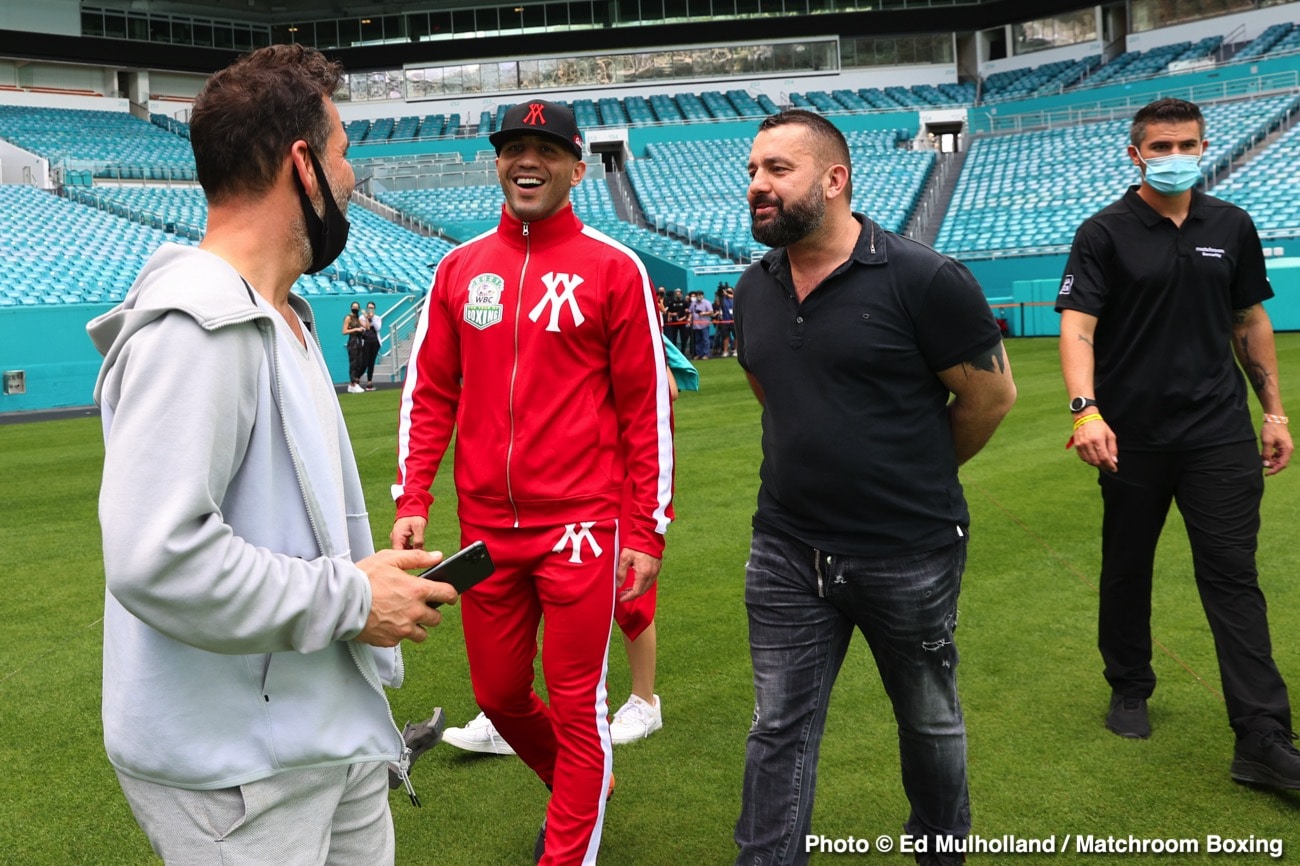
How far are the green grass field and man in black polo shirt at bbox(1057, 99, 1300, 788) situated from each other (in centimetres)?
37

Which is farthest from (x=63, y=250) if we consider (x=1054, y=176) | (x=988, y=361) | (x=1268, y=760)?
(x=1054, y=176)

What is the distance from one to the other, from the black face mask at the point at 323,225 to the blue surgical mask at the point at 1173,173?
319 cm

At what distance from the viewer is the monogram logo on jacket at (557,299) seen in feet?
11.3

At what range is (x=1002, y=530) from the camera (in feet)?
25.6

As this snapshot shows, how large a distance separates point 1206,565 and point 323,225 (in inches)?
133

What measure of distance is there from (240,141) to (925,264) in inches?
70.9

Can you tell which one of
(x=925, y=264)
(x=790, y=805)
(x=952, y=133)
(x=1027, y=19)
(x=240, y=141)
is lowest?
(x=790, y=805)

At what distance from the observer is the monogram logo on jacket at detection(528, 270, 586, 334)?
11.3 feet

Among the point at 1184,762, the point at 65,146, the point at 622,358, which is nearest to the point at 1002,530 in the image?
the point at 1184,762

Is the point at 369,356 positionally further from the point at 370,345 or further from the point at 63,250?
the point at 63,250

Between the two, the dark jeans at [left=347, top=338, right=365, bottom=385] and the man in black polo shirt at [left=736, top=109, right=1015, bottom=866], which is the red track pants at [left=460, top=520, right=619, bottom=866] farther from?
the dark jeans at [left=347, top=338, right=365, bottom=385]

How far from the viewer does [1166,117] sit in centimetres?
425

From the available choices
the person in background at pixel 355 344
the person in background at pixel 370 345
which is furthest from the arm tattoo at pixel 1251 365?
the person in background at pixel 370 345

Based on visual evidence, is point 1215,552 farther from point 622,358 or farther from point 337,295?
point 337,295
